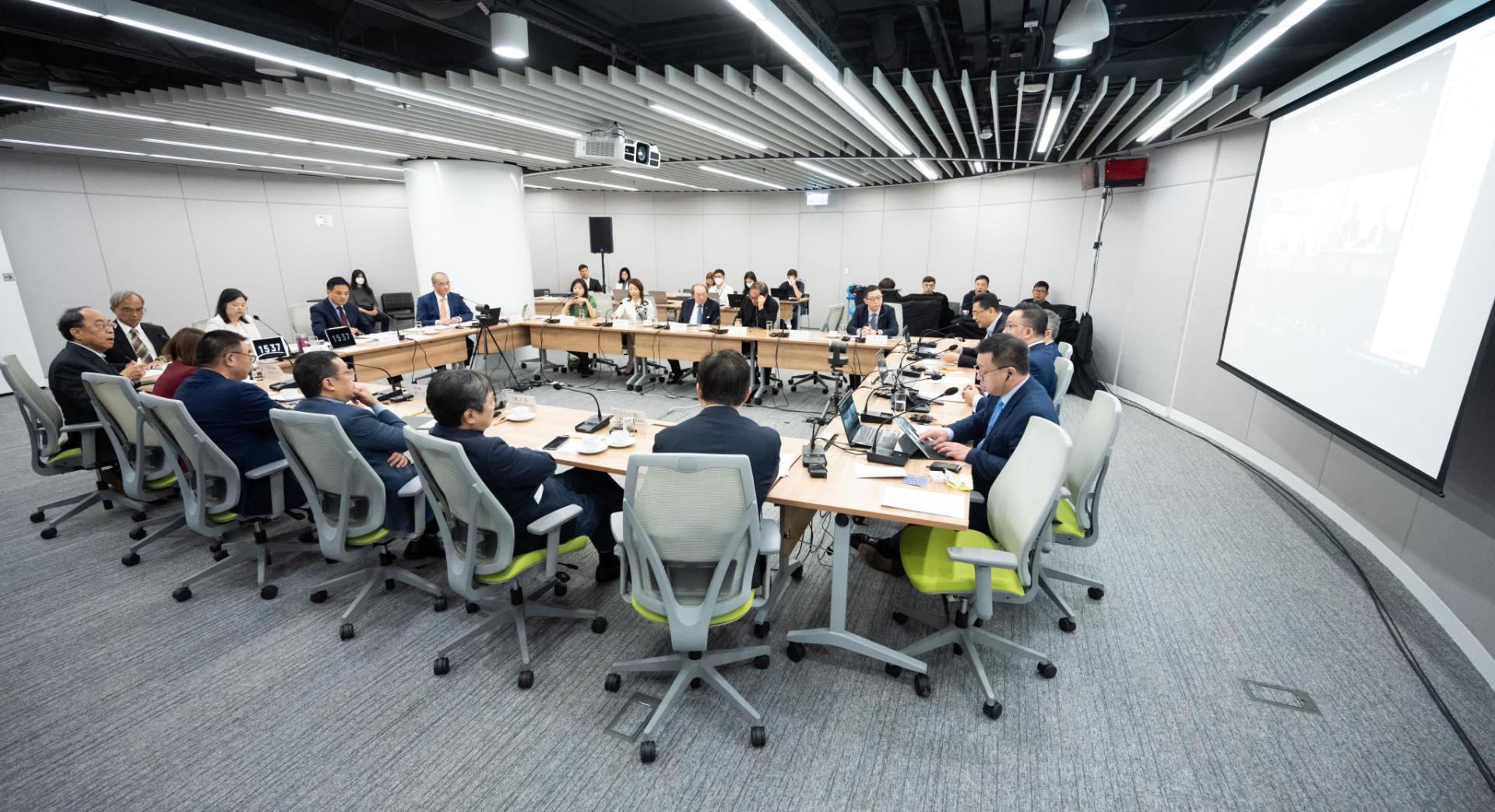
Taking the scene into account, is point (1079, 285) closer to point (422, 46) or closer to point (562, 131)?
point (562, 131)

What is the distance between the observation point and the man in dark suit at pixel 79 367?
3512 mm

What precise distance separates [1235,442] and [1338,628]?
113 inches

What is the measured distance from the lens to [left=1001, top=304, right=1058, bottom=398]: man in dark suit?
383cm

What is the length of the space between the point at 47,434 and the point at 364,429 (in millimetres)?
2780

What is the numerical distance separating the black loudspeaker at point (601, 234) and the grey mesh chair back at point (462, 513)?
1057cm

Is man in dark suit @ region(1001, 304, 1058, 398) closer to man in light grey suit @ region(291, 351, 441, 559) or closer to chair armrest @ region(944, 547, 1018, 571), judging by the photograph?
Result: chair armrest @ region(944, 547, 1018, 571)


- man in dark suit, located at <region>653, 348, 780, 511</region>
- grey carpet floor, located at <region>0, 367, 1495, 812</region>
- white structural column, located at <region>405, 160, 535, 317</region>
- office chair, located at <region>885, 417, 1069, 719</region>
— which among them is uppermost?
white structural column, located at <region>405, 160, 535, 317</region>

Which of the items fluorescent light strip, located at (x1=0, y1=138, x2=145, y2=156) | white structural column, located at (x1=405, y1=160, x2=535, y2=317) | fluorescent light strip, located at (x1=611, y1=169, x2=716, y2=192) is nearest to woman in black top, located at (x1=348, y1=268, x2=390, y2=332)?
white structural column, located at (x1=405, y1=160, x2=535, y2=317)

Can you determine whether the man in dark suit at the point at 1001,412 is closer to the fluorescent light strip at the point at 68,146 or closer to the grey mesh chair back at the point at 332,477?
the grey mesh chair back at the point at 332,477

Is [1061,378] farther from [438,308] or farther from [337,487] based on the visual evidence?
[438,308]

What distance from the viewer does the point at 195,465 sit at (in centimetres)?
284

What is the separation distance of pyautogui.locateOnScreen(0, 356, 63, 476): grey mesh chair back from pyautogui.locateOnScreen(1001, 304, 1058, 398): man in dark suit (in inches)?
236

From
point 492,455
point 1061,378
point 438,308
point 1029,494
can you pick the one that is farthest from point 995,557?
point 438,308

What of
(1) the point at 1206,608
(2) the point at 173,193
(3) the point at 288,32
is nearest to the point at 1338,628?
(1) the point at 1206,608
